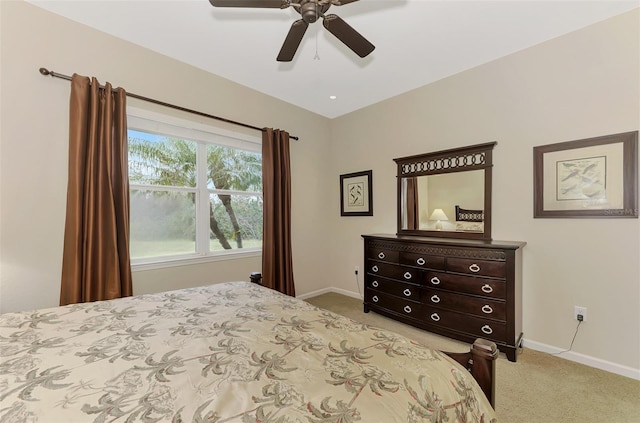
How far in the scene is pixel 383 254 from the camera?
318cm

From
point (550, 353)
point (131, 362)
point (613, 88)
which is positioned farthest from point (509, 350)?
point (131, 362)

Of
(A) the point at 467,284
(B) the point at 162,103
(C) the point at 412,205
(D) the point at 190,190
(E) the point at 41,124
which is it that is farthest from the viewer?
(C) the point at 412,205

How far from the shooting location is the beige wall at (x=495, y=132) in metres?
2.05

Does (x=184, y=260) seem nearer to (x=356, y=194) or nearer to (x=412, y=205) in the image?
(x=356, y=194)

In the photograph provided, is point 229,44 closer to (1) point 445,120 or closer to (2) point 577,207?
(1) point 445,120

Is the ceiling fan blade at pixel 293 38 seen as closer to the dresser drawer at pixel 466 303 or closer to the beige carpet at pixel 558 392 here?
the dresser drawer at pixel 466 303

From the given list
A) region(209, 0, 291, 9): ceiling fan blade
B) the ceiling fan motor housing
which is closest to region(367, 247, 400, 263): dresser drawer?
the ceiling fan motor housing

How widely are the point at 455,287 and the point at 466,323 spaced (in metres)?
0.33

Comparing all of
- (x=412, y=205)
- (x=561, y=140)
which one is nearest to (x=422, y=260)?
(x=412, y=205)

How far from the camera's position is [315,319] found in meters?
1.38

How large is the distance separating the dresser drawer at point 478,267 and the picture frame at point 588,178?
2.14 ft

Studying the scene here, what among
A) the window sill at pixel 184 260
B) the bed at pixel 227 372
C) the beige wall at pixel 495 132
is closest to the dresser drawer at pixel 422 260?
the beige wall at pixel 495 132

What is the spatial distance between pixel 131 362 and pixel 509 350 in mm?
2707

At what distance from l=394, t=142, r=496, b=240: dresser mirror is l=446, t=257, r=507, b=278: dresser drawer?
0.49 meters
